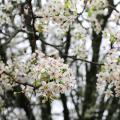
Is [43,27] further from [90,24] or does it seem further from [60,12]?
[90,24]

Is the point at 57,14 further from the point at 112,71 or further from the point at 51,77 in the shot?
the point at 51,77

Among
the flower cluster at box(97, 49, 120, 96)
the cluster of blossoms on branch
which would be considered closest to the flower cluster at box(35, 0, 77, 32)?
the flower cluster at box(97, 49, 120, 96)

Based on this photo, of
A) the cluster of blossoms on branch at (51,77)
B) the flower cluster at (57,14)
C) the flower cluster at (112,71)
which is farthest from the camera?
the flower cluster at (57,14)

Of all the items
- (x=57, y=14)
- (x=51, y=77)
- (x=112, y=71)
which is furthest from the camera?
(x=57, y=14)

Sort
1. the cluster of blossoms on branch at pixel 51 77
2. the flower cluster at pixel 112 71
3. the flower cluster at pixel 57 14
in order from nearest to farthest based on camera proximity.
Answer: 1. the cluster of blossoms on branch at pixel 51 77
2. the flower cluster at pixel 112 71
3. the flower cluster at pixel 57 14

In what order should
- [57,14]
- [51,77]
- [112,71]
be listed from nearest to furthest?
[51,77] < [112,71] < [57,14]

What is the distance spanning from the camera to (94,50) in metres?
12.7

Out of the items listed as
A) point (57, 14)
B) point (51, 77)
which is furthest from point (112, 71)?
point (57, 14)

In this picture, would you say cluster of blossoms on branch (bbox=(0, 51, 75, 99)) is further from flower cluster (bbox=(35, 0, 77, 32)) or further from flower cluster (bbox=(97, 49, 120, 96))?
flower cluster (bbox=(35, 0, 77, 32))

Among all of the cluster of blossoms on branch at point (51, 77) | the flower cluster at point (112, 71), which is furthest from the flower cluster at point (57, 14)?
the cluster of blossoms on branch at point (51, 77)

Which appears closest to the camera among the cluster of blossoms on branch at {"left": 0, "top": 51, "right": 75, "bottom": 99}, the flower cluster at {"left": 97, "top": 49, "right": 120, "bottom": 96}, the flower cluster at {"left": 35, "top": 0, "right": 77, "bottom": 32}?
the cluster of blossoms on branch at {"left": 0, "top": 51, "right": 75, "bottom": 99}

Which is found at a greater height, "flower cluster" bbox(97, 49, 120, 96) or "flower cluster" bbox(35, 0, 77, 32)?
"flower cluster" bbox(35, 0, 77, 32)

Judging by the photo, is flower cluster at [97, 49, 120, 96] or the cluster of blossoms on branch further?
flower cluster at [97, 49, 120, 96]

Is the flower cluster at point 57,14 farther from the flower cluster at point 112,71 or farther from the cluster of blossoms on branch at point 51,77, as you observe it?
the cluster of blossoms on branch at point 51,77
